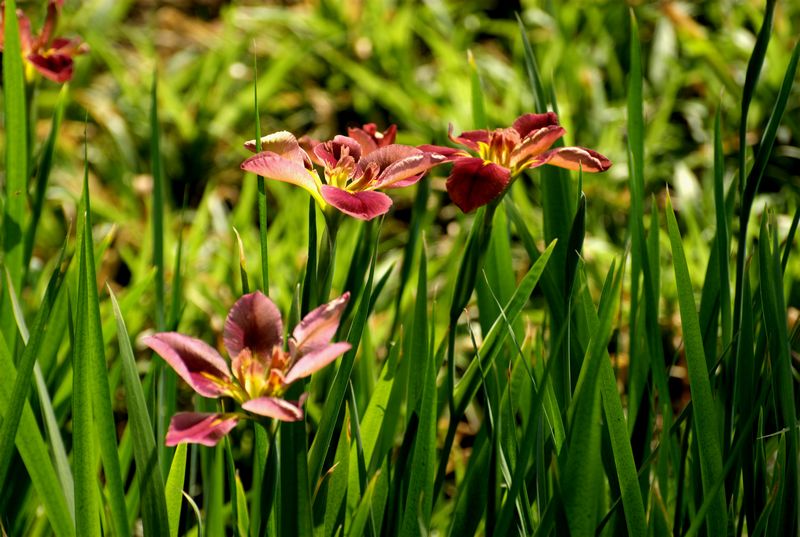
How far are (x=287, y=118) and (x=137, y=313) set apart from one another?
888 millimetres

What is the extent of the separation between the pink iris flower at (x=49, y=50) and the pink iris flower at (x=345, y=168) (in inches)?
14.9

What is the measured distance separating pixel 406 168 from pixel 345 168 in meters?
0.06

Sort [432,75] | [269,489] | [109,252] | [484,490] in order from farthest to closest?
[432,75]
[109,252]
[484,490]
[269,489]

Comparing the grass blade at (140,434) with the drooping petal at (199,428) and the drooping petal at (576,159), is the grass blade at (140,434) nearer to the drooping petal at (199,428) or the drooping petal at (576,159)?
the drooping petal at (199,428)

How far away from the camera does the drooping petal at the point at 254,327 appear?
56 cm

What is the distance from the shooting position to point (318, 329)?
54cm

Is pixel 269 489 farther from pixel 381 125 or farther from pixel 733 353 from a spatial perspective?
pixel 381 125

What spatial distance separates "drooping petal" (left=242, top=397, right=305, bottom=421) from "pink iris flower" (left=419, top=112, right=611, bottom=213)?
7.1 inches

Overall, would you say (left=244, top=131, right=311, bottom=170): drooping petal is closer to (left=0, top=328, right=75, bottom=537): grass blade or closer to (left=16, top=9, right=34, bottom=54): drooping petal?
(left=0, top=328, right=75, bottom=537): grass blade

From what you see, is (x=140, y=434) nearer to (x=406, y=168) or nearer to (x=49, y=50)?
(x=406, y=168)

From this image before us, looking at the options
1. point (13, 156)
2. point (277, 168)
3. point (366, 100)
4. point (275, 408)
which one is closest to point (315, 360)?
point (275, 408)

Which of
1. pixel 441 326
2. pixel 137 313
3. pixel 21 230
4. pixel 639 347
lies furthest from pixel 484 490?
pixel 137 313

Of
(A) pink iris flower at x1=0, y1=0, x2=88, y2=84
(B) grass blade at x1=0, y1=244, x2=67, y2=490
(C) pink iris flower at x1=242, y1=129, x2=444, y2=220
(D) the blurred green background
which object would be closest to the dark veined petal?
(C) pink iris flower at x1=242, y1=129, x2=444, y2=220

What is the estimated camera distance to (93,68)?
236 centimetres
